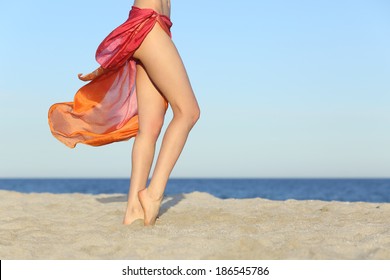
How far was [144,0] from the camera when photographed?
12.2 ft

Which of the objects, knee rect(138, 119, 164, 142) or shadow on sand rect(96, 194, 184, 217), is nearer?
knee rect(138, 119, 164, 142)

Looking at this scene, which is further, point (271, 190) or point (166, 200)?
point (271, 190)

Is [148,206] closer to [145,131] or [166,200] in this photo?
[145,131]

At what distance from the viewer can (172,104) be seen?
3637 mm

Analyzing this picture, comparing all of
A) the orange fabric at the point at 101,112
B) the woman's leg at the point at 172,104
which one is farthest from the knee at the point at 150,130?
the orange fabric at the point at 101,112

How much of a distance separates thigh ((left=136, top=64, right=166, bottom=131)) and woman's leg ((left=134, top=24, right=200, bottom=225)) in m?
0.21

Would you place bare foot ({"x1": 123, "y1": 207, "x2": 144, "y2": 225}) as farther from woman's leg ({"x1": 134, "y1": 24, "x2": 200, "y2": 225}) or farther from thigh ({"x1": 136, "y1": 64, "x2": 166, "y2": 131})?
thigh ({"x1": 136, "y1": 64, "x2": 166, "y2": 131})

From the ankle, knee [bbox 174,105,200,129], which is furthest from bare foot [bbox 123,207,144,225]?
knee [bbox 174,105,200,129]

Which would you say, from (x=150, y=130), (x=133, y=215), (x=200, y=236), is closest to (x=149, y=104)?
(x=150, y=130)

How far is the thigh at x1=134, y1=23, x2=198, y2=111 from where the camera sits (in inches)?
141

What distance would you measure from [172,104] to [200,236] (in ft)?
3.22

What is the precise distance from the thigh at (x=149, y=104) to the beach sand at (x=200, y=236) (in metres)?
0.69

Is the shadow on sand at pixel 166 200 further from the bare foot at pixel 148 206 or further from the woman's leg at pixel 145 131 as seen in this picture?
the bare foot at pixel 148 206
